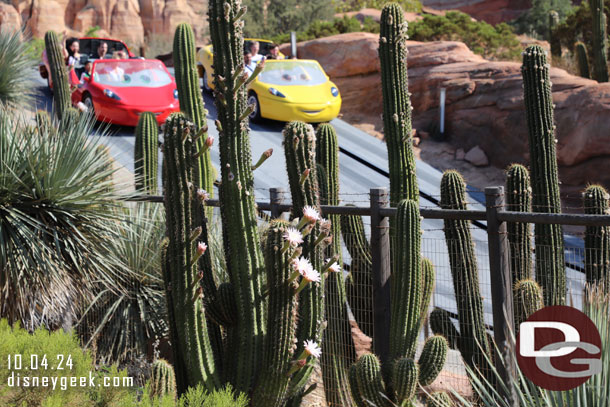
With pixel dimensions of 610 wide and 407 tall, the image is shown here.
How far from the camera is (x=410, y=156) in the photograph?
5719 millimetres

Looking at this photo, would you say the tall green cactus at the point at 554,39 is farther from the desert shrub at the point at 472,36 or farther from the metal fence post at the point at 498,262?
the metal fence post at the point at 498,262

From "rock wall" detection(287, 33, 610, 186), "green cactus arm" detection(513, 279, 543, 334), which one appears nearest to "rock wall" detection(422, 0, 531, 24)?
"rock wall" detection(287, 33, 610, 186)

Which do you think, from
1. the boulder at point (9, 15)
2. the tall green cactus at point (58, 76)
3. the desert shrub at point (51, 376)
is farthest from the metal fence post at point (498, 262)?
the boulder at point (9, 15)

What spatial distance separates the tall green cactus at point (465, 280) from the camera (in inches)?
205

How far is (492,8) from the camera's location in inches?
1599

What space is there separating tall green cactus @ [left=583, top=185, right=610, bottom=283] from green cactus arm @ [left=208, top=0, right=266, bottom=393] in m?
2.57

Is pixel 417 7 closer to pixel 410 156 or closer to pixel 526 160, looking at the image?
pixel 526 160

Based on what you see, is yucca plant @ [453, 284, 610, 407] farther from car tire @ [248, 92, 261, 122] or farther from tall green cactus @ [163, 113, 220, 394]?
car tire @ [248, 92, 261, 122]

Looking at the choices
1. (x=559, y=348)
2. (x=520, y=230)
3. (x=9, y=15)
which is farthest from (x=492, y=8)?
(x=559, y=348)

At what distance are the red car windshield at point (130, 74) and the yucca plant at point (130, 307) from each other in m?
8.53

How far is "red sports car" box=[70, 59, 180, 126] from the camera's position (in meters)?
14.0

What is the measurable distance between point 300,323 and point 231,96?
1.49 meters

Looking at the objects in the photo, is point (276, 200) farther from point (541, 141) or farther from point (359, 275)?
point (541, 141)

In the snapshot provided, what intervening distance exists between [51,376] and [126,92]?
11.6 meters
